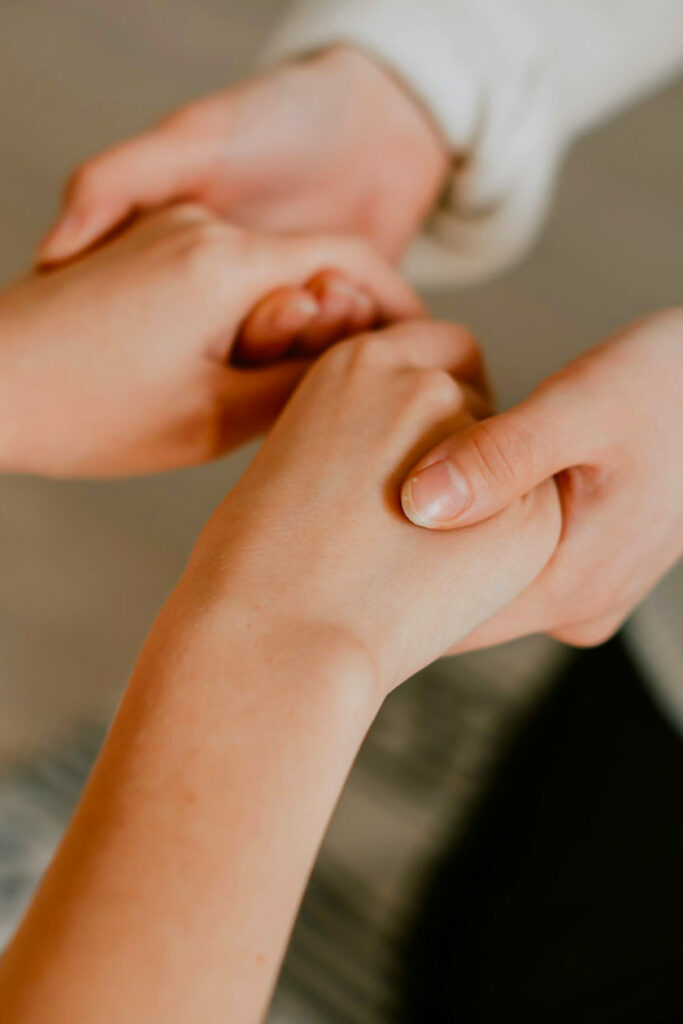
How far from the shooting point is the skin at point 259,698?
283 mm

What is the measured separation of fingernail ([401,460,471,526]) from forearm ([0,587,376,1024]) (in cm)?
8

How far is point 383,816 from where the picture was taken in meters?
0.98

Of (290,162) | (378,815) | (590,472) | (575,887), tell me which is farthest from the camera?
(378,815)

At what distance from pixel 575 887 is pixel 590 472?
56 cm

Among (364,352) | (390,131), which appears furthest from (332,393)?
(390,131)

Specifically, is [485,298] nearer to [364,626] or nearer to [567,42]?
[567,42]

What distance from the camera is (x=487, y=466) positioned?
0.39 metres

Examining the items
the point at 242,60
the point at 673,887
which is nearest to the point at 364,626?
the point at 673,887

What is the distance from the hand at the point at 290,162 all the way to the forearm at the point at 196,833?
1.29 feet

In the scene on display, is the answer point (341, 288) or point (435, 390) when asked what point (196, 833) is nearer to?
point (435, 390)

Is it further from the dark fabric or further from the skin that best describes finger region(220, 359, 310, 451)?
the dark fabric

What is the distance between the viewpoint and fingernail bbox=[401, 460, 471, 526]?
394 mm

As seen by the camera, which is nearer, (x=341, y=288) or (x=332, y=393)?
(x=332, y=393)

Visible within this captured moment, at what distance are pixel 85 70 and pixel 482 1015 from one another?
4.85ft
